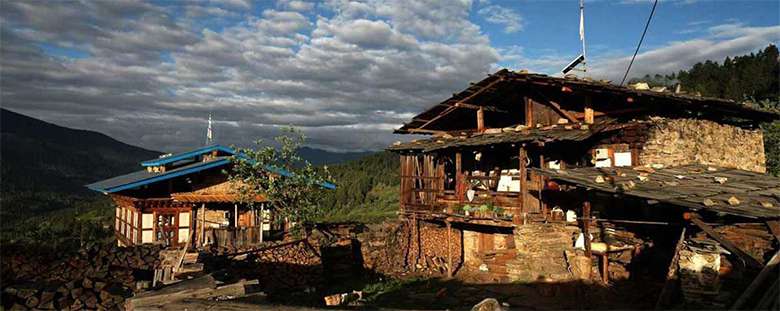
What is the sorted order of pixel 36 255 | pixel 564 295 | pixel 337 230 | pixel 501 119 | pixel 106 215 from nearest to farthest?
pixel 564 295 < pixel 36 255 < pixel 501 119 < pixel 337 230 < pixel 106 215

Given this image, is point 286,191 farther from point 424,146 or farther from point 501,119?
point 501,119

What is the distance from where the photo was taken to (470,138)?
18859 millimetres

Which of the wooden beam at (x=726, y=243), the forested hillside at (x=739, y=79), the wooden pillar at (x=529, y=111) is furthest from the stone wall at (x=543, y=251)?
the forested hillside at (x=739, y=79)

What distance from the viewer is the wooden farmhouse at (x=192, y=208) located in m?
21.5

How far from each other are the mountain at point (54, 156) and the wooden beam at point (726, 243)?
81196mm

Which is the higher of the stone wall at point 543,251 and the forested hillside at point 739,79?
the forested hillside at point 739,79

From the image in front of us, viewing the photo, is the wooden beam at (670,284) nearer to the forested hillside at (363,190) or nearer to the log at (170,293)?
the log at (170,293)

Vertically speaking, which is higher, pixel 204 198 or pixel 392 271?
pixel 204 198

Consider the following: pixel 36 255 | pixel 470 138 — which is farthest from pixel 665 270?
pixel 36 255

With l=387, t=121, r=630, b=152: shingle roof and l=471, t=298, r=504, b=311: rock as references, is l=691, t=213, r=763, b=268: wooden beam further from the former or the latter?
l=471, t=298, r=504, b=311: rock

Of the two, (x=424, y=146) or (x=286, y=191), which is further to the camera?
(x=286, y=191)

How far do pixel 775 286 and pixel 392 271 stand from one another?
1768cm

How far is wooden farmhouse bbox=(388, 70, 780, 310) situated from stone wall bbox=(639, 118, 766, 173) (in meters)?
0.05

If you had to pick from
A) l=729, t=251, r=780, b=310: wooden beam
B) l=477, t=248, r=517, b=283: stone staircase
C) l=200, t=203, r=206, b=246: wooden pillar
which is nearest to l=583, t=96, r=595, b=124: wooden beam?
l=477, t=248, r=517, b=283: stone staircase
